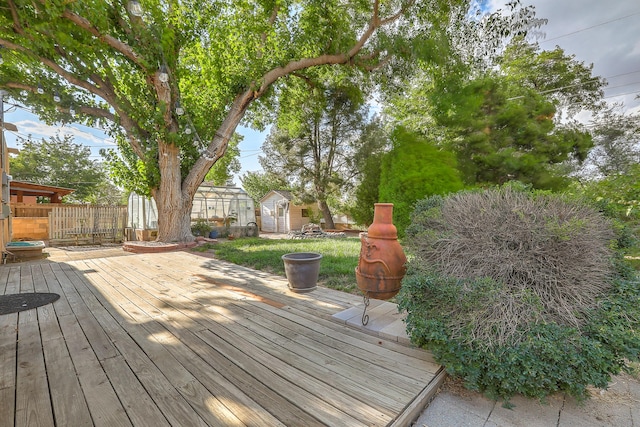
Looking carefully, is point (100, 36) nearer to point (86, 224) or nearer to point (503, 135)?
point (86, 224)

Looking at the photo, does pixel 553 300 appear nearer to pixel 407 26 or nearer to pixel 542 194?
pixel 542 194

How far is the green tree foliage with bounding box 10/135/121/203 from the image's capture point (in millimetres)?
16430

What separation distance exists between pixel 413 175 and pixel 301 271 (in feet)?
14.6

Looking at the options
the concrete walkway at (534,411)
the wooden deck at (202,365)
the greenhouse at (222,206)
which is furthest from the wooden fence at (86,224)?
the concrete walkway at (534,411)

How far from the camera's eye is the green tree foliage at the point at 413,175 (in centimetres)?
631

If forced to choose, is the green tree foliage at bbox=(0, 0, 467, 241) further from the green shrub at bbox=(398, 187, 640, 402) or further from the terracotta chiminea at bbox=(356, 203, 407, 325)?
the green shrub at bbox=(398, 187, 640, 402)

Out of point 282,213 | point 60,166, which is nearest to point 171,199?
point 282,213

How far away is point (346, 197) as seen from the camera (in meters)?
14.1

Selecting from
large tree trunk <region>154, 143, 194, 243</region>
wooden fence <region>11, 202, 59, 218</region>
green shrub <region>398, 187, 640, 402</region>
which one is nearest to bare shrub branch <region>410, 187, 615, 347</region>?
green shrub <region>398, 187, 640, 402</region>

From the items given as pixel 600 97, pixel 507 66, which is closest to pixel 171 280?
pixel 507 66

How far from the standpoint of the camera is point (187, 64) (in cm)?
855

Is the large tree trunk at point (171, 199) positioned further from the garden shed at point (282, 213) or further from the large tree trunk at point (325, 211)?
the garden shed at point (282, 213)

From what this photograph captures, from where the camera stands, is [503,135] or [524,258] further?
[503,135]

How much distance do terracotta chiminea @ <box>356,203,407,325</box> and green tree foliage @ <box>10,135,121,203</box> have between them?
2085 cm
